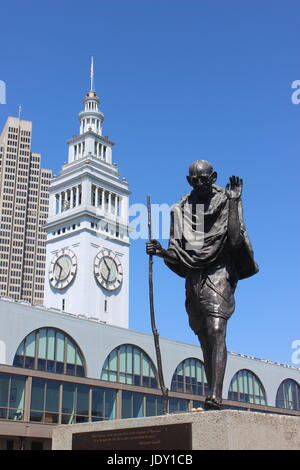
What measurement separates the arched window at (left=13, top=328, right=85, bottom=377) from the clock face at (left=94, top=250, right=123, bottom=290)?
38.6 metres

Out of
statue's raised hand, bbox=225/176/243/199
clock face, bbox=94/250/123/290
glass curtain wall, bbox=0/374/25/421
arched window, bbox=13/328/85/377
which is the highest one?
clock face, bbox=94/250/123/290

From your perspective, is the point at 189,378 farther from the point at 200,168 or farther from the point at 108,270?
the point at 200,168

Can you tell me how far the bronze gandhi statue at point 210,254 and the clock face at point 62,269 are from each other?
80805mm

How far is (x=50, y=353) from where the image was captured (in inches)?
1866

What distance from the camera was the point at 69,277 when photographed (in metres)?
89.2

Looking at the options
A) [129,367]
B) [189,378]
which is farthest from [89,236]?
[129,367]

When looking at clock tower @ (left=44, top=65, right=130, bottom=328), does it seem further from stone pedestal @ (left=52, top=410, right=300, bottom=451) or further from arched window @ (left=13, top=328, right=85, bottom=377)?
stone pedestal @ (left=52, top=410, right=300, bottom=451)

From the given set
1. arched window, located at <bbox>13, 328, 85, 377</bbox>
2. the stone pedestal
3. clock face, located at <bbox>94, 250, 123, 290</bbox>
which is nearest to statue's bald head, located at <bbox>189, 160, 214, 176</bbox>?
the stone pedestal

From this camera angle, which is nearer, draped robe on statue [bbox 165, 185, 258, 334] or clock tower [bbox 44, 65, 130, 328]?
draped robe on statue [bbox 165, 185, 258, 334]

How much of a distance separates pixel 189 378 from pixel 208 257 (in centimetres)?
Result: 5193

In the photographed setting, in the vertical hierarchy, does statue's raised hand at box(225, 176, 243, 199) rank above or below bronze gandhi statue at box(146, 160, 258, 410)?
above

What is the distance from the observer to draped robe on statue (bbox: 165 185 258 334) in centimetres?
789
